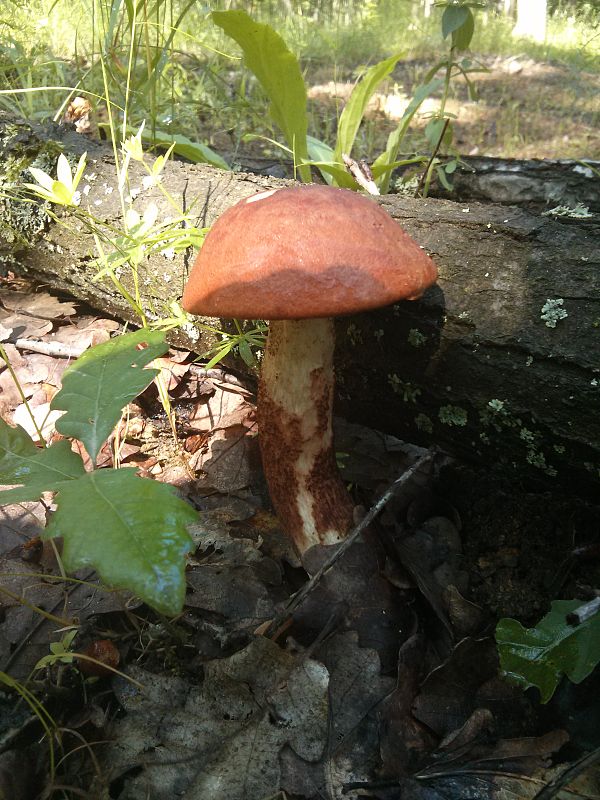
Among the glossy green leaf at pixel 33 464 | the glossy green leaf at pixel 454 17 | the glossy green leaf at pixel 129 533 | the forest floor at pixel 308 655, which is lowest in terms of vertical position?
the forest floor at pixel 308 655

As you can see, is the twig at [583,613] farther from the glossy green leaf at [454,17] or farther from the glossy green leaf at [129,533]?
the glossy green leaf at [454,17]

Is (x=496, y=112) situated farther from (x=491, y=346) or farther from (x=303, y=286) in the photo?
(x=303, y=286)

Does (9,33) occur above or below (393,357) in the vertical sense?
above

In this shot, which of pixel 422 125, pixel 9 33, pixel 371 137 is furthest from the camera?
pixel 422 125

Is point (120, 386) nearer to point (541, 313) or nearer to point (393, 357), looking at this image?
point (393, 357)

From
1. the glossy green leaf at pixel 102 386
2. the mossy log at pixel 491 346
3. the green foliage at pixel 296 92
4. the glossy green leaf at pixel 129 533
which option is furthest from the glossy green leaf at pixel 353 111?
the glossy green leaf at pixel 129 533

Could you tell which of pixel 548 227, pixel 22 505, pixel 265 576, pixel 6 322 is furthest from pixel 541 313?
pixel 6 322
